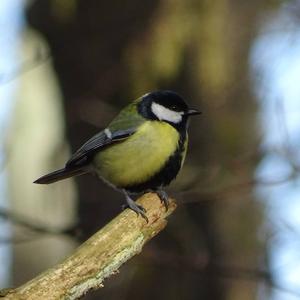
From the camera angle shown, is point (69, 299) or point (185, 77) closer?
point (69, 299)

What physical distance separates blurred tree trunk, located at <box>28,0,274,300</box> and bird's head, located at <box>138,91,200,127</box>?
31.3 inches

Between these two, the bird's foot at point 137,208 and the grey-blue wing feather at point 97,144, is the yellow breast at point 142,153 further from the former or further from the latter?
the bird's foot at point 137,208

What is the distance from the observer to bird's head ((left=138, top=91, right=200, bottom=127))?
3423 millimetres

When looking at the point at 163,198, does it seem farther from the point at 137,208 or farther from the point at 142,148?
the point at 142,148

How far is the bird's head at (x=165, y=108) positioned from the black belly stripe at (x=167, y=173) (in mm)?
102

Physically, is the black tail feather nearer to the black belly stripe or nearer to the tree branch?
the black belly stripe

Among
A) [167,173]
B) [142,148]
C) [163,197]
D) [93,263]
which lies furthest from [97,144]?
[93,263]

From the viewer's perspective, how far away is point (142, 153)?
3.30 metres

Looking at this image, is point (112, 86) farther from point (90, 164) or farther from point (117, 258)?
point (117, 258)

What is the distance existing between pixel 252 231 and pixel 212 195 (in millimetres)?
720

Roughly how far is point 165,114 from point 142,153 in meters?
0.24

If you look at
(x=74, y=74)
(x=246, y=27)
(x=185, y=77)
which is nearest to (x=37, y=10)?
(x=74, y=74)

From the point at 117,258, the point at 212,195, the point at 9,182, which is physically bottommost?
the point at 9,182

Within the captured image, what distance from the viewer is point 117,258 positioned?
2.47m
